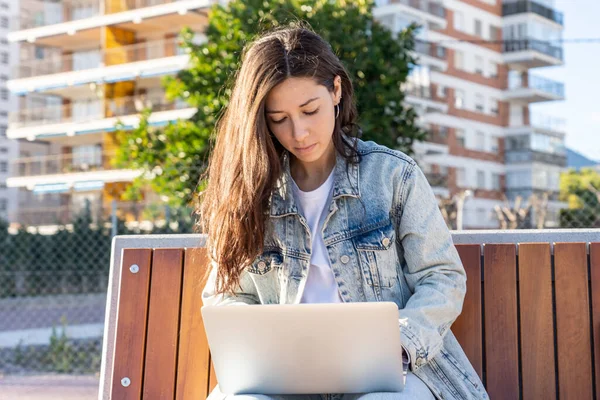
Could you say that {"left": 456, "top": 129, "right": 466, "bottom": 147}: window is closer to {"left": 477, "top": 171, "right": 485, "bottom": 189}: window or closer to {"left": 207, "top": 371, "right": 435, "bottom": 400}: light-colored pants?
{"left": 477, "top": 171, "right": 485, "bottom": 189}: window

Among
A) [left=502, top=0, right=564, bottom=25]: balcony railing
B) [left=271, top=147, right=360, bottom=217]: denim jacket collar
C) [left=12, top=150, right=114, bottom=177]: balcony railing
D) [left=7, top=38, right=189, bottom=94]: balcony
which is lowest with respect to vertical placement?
[left=271, top=147, right=360, bottom=217]: denim jacket collar

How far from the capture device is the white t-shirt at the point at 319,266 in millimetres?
2494

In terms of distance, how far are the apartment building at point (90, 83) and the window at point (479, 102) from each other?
15.8 metres

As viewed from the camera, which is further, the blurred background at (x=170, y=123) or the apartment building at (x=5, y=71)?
the apartment building at (x=5, y=71)

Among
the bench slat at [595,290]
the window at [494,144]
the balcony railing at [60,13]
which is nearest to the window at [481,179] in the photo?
the window at [494,144]

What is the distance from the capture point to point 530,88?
44656 millimetres

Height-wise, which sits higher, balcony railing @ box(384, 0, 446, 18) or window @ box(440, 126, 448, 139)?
balcony railing @ box(384, 0, 446, 18)

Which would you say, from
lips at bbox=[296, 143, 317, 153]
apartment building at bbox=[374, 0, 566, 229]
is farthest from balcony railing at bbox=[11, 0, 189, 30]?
lips at bbox=[296, 143, 317, 153]

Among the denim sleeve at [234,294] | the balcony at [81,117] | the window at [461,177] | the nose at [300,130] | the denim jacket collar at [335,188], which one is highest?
the balcony at [81,117]

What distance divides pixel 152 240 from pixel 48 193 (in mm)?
32599

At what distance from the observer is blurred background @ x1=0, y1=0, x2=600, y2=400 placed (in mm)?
11109

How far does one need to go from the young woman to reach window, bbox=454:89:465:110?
132 ft

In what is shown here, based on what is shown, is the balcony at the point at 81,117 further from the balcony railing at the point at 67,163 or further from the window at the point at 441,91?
the window at the point at 441,91

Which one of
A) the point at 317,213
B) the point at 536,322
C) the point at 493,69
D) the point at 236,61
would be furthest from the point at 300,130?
the point at 493,69
